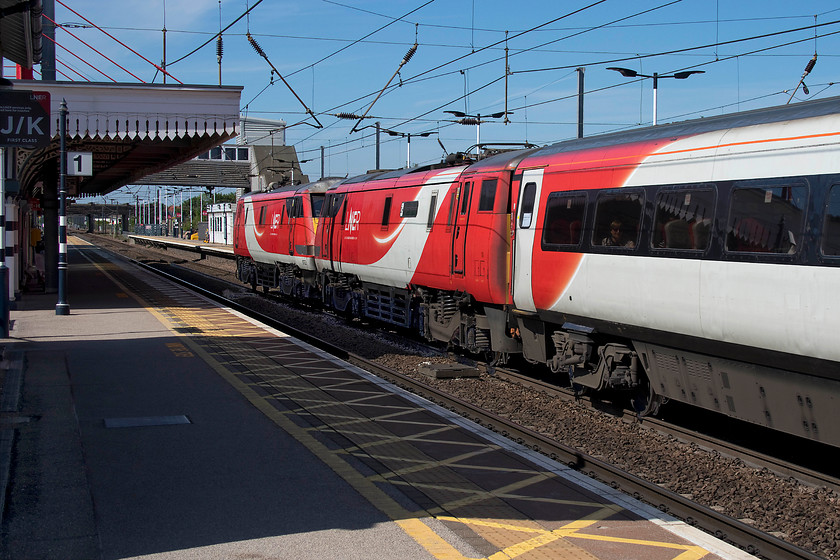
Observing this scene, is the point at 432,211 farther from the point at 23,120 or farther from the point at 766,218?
the point at 766,218

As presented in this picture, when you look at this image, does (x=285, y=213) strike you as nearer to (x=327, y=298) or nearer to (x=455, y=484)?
(x=327, y=298)

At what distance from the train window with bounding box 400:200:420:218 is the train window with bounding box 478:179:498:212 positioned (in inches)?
105

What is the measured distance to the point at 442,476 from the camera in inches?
275

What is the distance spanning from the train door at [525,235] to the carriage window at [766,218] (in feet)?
11.3

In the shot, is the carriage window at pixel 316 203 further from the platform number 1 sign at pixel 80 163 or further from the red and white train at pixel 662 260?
the red and white train at pixel 662 260

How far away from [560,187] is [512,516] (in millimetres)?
5312

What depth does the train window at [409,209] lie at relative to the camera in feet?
48.6

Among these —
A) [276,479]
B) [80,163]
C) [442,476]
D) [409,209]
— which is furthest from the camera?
[80,163]

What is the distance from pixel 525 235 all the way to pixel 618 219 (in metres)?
1.97

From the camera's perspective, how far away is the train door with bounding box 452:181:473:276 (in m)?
12.7

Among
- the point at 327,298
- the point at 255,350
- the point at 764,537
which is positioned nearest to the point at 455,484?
the point at 764,537

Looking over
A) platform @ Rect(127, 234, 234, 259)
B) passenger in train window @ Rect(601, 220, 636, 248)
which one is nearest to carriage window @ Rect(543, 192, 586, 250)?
passenger in train window @ Rect(601, 220, 636, 248)

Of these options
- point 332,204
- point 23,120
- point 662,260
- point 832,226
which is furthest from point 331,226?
point 832,226

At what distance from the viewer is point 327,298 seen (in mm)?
20672
